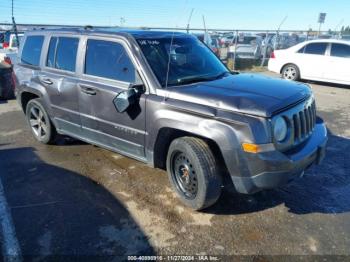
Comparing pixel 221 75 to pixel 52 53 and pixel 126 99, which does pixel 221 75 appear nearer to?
pixel 126 99

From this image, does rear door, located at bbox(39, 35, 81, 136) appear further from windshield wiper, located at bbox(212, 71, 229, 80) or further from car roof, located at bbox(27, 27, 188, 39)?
windshield wiper, located at bbox(212, 71, 229, 80)

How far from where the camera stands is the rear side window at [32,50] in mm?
5195

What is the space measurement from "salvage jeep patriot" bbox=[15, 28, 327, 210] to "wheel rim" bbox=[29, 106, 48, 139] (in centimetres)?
52

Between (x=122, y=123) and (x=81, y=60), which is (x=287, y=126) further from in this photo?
(x=81, y=60)

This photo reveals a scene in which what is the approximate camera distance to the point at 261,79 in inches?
156

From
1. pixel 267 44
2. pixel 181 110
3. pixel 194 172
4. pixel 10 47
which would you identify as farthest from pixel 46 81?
pixel 267 44

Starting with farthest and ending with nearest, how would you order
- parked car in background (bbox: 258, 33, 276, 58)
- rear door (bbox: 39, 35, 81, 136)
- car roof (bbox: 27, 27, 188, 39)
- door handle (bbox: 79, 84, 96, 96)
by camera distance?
1. parked car in background (bbox: 258, 33, 276, 58)
2. rear door (bbox: 39, 35, 81, 136)
3. door handle (bbox: 79, 84, 96, 96)
4. car roof (bbox: 27, 27, 188, 39)

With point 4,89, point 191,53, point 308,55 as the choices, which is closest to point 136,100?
point 191,53

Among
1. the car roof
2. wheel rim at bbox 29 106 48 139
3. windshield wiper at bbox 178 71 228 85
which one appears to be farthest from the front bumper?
wheel rim at bbox 29 106 48 139

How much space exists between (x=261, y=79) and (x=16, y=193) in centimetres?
340

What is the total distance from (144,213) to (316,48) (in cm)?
1034

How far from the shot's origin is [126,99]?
11.8ft

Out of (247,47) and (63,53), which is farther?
(247,47)

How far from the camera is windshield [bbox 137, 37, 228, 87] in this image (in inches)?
147
